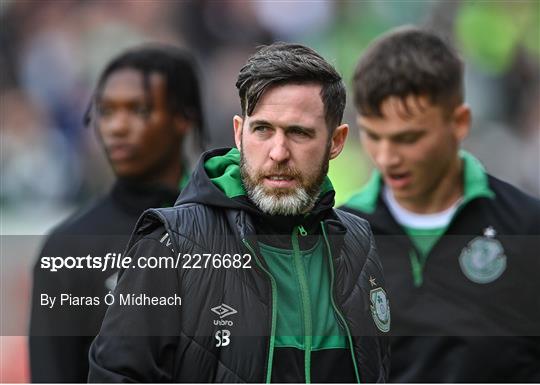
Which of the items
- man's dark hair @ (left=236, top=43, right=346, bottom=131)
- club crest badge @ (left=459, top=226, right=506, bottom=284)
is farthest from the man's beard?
club crest badge @ (left=459, top=226, right=506, bottom=284)

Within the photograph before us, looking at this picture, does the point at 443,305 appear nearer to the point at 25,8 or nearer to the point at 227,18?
the point at 227,18

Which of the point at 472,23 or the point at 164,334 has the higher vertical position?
the point at 472,23

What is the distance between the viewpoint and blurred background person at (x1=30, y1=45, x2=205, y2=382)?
3660 mm

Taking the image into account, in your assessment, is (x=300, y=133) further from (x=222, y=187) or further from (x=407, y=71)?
(x=407, y=71)

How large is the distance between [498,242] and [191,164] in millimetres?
1102

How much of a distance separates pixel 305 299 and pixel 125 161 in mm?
1553

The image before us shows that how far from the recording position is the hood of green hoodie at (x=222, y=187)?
2469 mm

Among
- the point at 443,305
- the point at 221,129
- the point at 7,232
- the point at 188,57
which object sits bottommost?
the point at 443,305

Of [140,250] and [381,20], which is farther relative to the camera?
[381,20]

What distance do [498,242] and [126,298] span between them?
180cm

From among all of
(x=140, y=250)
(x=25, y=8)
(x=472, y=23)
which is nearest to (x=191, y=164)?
(x=25, y=8)

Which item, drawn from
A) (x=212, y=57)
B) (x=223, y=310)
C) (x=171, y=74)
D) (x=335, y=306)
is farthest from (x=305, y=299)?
(x=171, y=74)

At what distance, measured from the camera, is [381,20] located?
12.3ft

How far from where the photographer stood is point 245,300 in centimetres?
248
